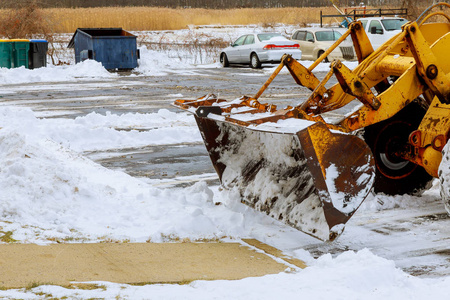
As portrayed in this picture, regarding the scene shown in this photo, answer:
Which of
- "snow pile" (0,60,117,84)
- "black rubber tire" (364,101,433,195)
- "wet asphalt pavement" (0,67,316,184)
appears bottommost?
"snow pile" (0,60,117,84)

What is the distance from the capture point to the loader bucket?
185 inches

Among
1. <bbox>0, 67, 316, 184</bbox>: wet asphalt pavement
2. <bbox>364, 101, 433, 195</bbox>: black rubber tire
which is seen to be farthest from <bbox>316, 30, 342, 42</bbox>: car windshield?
<bbox>364, 101, 433, 195</bbox>: black rubber tire

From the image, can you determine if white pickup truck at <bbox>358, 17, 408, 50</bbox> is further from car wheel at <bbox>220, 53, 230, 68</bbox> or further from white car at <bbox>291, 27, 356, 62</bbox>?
car wheel at <bbox>220, 53, 230, 68</bbox>

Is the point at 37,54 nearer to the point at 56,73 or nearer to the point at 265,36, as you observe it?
the point at 56,73

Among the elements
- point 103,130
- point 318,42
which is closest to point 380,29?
point 318,42

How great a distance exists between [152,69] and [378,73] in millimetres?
20057

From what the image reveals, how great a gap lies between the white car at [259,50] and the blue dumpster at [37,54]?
25.2ft

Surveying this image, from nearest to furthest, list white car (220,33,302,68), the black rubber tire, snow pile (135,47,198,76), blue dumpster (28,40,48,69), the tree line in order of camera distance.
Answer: the black rubber tire, blue dumpster (28,40,48,69), snow pile (135,47,198,76), white car (220,33,302,68), the tree line

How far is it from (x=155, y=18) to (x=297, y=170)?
127ft

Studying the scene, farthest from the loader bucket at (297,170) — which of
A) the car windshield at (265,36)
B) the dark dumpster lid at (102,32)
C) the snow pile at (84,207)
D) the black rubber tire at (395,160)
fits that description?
the dark dumpster lid at (102,32)

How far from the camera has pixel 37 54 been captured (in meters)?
23.9

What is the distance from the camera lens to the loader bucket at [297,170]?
4.69 metres

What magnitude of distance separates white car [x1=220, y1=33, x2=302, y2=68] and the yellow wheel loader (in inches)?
737

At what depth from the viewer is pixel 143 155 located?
8.88 meters
